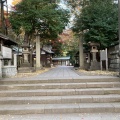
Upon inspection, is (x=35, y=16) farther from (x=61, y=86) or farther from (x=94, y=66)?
(x=61, y=86)

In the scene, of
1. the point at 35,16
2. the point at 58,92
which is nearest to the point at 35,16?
the point at 35,16

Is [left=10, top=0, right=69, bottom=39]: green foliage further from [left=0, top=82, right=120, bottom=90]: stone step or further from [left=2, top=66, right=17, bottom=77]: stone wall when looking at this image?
[left=0, top=82, right=120, bottom=90]: stone step

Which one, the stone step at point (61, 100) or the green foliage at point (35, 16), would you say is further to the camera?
the green foliage at point (35, 16)

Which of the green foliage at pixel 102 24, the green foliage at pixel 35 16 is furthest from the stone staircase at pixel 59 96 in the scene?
the green foliage at pixel 35 16

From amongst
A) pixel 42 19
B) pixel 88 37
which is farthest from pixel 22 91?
pixel 42 19

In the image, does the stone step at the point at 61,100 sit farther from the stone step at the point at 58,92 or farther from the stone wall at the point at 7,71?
the stone wall at the point at 7,71

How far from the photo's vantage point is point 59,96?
6.14 m

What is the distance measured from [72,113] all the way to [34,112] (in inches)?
42.7

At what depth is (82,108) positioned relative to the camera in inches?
208

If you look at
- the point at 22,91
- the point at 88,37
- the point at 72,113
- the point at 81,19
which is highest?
the point at 81,19

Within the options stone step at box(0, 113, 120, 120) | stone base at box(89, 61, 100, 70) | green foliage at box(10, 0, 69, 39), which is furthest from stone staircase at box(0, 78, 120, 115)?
green foliage at box(10, 0, 69, 39)

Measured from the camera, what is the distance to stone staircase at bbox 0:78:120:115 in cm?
527

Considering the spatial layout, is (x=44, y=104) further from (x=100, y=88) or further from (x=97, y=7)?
(x=97, y=7)

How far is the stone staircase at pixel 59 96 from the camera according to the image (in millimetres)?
5270
